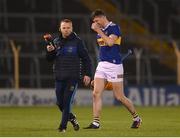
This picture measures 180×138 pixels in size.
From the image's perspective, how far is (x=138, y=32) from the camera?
37625 mm

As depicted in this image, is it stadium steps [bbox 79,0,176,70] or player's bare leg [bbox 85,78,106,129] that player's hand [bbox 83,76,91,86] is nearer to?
player's bare leg [bbox 85,78,106,129]

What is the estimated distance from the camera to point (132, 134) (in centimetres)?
1516

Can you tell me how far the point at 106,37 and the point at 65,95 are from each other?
1.50 metres

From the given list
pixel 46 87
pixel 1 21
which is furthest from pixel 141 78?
pixel 1 21

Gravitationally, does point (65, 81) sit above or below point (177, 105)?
above

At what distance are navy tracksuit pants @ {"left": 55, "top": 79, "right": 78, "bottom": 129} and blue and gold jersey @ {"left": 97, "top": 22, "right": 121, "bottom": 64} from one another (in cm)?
119

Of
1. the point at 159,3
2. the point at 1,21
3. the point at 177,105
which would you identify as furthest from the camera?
the point at 159,3

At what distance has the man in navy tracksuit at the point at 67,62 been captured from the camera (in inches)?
619

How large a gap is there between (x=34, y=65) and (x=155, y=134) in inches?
733

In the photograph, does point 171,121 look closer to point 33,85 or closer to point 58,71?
point 58,71

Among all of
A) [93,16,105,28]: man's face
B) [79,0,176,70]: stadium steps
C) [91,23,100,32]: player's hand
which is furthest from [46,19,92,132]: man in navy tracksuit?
[79,0,176,70]: stadium steps

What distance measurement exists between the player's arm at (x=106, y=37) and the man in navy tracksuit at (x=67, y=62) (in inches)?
21.9

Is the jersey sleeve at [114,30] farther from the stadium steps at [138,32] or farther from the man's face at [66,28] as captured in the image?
the stadium steps at [138,32]

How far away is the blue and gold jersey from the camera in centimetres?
1659
